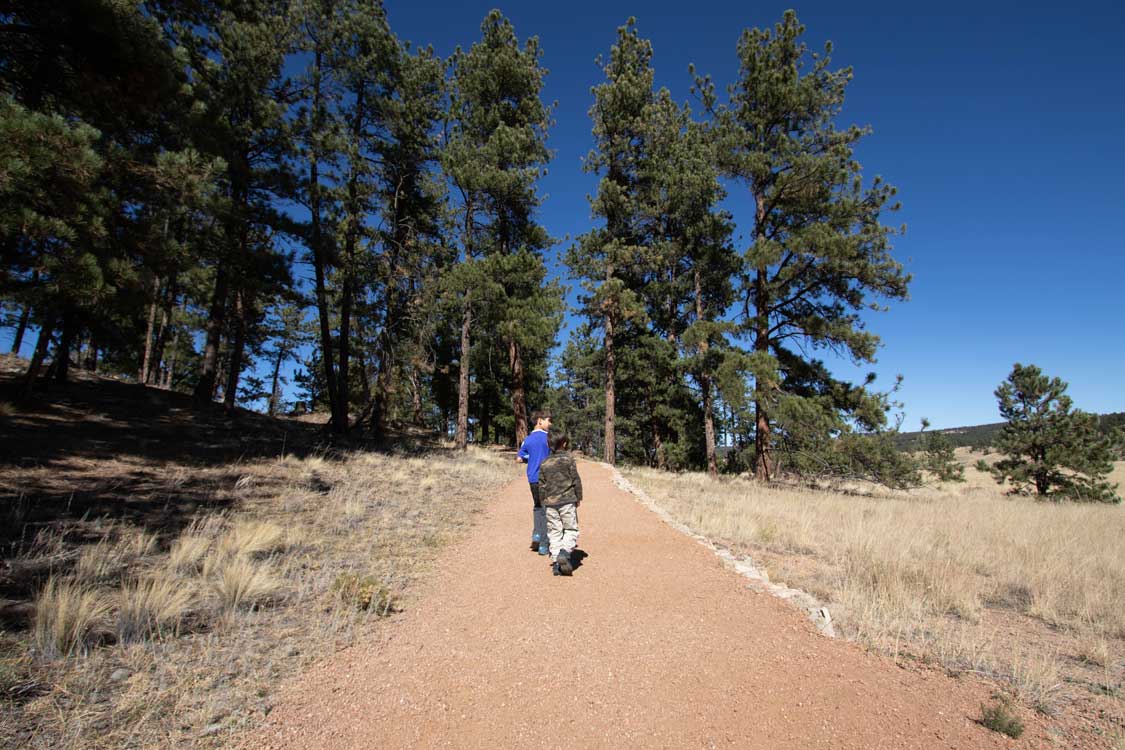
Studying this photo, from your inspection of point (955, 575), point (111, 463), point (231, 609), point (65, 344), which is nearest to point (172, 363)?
point (65, 344)

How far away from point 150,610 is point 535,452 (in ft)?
12.9

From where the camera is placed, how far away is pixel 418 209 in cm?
1758

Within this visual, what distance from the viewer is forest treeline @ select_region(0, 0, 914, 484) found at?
6.62 meters

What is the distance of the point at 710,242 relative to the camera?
18.9m

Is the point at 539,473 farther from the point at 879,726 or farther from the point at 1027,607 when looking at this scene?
the point at 1027,607

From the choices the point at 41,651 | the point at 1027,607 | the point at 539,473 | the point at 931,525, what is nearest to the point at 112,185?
the point at 41,651

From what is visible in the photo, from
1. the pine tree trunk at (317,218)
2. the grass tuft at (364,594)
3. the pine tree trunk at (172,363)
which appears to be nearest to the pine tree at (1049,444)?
the grass tuft at (364,594)

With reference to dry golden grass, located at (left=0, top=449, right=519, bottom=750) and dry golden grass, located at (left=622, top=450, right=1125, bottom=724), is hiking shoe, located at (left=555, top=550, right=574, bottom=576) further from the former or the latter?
dry golden grass, located at (left=622, top=450, right=1125, bottom=724)

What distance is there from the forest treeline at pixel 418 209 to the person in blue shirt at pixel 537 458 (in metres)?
6.07

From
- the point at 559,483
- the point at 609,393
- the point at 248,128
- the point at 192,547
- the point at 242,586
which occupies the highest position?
the point at 248,128

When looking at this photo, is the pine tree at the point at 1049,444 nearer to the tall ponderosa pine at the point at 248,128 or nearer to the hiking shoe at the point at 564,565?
the hiking shoe at the point at 564,565

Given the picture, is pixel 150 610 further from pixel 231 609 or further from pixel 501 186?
pixel 501 186

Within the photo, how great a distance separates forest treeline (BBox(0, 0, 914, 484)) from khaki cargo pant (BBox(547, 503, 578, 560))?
22.2 feet

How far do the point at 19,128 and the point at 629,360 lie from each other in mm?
20608
